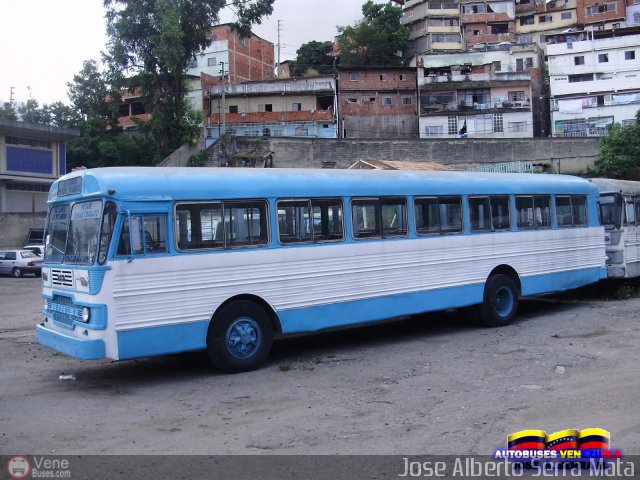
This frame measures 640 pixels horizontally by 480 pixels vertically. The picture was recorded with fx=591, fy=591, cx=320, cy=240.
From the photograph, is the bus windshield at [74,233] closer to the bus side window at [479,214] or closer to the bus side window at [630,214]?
the bus side window at [479,214]

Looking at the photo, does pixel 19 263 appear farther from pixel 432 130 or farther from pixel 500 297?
pixel 432 130

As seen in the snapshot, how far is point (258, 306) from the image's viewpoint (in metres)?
8.27

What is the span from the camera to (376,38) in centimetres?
6244

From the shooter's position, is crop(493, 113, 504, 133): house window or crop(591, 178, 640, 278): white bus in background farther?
crop(493, 113, 504, 133): house window

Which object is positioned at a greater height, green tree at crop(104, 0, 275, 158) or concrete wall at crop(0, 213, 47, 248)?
green tree at crop(104, 0, 275, 158)

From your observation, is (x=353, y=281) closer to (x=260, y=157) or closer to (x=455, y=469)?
(x=455, y=469)

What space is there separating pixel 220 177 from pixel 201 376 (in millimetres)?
2718

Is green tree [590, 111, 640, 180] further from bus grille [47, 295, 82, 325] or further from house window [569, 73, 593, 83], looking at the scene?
bus grille [47, 295, 82, 325]

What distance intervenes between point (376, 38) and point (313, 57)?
373 inches

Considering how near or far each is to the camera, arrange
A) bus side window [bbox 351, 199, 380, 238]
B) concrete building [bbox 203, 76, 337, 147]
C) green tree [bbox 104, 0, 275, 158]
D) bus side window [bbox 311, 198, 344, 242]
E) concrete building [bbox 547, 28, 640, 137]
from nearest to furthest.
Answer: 1. bus side window [bbox 311, 198, 344, 242]
2. bus side window [bbox 351, 199, 380, 238]
3. green tree [bbox 104, 0, 275, 158]
4. concrete building [bbox 547, 28, 640, 137]
5. concrete building [bbox 203, 76, 337, 147]

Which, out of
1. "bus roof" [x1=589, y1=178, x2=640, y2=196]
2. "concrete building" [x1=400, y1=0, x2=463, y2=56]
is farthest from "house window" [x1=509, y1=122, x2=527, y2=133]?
"bus roof" [x1=589, y1=178, x2=640, y2=196]

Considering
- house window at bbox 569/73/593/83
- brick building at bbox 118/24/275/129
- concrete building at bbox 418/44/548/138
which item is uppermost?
brick building at bbox 118/24/275/129

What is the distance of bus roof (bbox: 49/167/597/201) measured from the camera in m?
7.38

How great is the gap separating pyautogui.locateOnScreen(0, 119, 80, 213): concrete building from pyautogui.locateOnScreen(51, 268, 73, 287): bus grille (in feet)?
99.0
